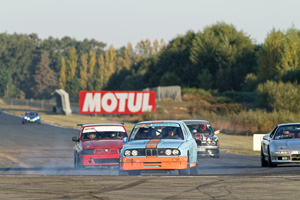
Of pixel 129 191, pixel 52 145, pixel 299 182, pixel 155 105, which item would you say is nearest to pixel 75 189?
pixel 129 191

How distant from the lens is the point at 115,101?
7988 centimetres

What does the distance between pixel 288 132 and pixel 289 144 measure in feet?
3.09

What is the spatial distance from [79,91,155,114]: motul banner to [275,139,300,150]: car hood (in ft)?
186

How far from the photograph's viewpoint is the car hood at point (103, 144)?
20703 millimetres

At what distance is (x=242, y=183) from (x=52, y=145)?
24784 mm

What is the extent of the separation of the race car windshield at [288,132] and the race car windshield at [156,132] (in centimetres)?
469

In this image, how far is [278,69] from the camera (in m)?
84.6

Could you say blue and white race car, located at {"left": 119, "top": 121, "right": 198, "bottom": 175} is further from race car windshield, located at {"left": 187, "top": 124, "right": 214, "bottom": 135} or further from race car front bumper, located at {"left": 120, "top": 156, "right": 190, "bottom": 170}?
race car windshield, located at {"left": 187, "top": 124, "right": 214, "bottom": 135}

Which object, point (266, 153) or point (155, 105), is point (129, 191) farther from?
point (155, 105)

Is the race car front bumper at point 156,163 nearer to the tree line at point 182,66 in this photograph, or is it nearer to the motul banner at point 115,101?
the tree line at point 182,66

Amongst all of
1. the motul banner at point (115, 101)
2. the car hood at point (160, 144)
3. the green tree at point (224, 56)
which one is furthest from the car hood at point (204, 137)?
the green tree at point (224, 56)

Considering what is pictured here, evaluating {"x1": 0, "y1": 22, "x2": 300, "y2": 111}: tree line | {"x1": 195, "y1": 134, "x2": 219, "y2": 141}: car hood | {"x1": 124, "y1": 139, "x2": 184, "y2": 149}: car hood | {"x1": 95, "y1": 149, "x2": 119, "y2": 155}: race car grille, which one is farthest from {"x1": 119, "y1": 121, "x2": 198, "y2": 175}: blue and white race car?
{"x1": 0, "y1": 22, "x2": 300, "y2": 111}: tree line

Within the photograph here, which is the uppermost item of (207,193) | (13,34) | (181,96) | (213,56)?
(13,34)

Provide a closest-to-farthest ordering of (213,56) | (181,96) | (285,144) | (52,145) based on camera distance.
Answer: (285,144)
(52,145)
(181,96)
(213,56)
